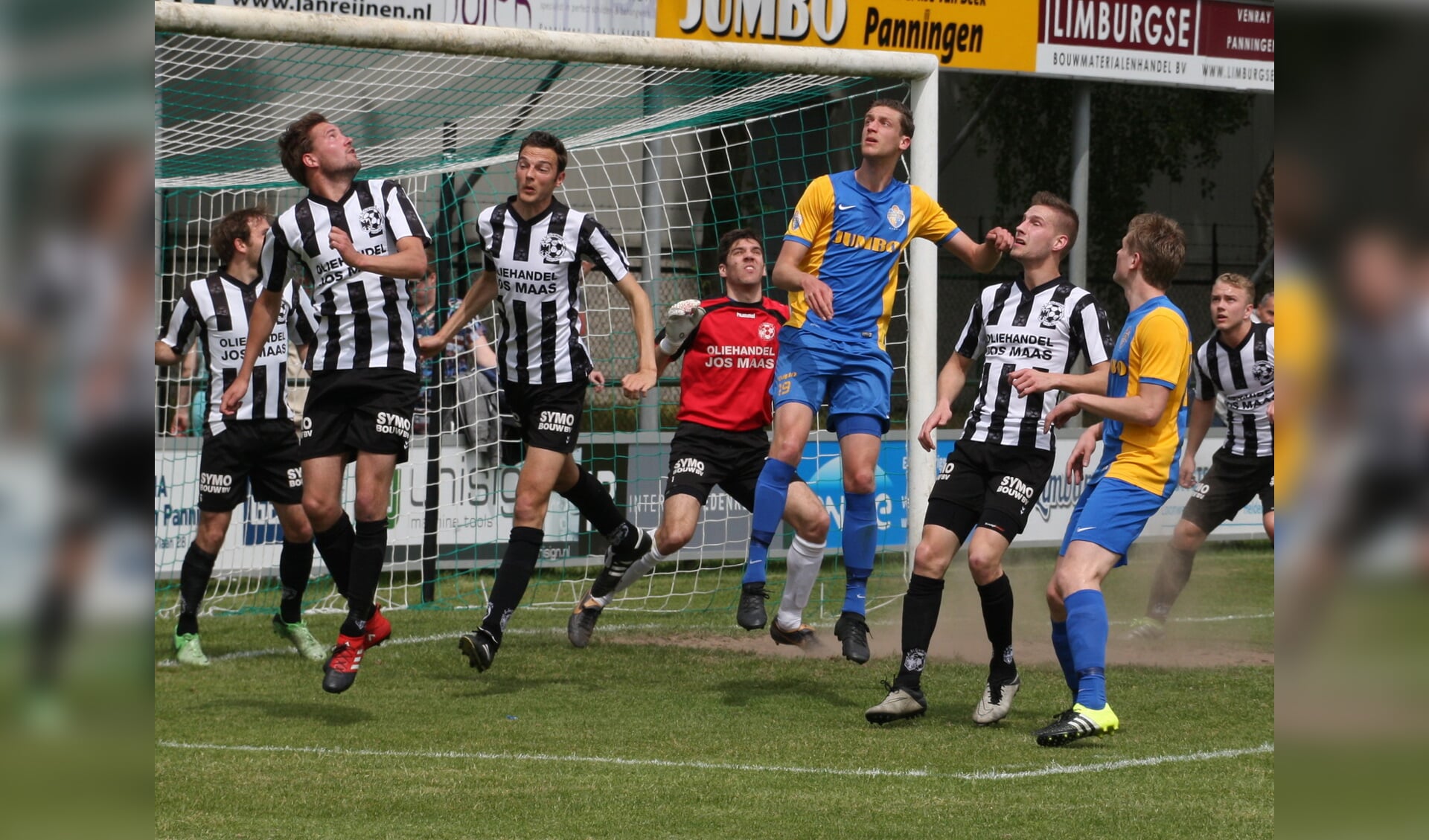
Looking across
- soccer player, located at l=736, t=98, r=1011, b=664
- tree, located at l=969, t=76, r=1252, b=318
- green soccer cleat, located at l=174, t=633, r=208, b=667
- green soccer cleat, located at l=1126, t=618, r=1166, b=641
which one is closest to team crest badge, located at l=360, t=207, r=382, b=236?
soccer player, located at l=736, t=98, r=1011, b=664

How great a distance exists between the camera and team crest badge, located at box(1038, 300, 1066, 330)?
19.3 ft

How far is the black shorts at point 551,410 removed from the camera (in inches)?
262

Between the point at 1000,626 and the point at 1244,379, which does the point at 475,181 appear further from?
the point at 1000,626

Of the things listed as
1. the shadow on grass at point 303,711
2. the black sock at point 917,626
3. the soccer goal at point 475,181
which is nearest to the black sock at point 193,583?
the shadow on grass at point 303,711

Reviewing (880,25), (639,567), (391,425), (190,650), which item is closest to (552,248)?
(391,425)

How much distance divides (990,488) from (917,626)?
0.61 m

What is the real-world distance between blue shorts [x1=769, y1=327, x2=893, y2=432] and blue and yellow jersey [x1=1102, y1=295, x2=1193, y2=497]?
4.44 feet

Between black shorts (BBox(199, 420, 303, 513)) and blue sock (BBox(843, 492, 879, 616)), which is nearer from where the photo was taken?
blue sock (BBox(843, 492, 879, 616))

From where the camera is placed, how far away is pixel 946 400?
6098mm

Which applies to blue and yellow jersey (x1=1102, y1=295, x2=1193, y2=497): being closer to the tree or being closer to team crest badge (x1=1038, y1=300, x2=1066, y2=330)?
team crest badge (x1=1038, y1=300, x2=1066, y2=330)

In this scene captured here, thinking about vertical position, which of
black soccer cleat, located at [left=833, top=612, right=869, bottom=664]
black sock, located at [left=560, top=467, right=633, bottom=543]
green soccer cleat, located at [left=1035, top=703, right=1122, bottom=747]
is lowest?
green soccer cleat, located at [left=1035, top=703, right=1122, bottom=747]

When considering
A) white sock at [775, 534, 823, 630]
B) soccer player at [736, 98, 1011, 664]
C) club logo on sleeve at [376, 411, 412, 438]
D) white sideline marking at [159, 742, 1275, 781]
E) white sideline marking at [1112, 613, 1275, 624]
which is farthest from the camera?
white sideline marking at [1112, 613, 1275, 624]

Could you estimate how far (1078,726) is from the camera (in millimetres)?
5391
